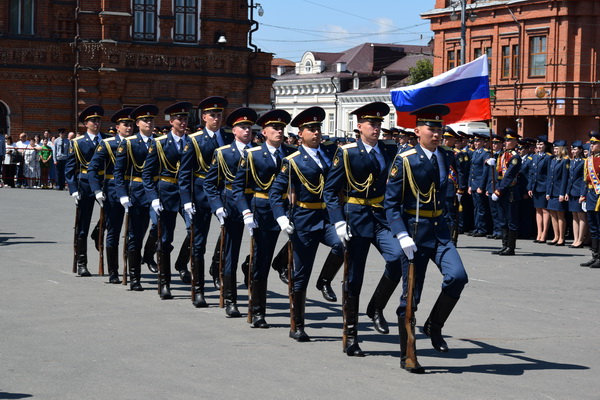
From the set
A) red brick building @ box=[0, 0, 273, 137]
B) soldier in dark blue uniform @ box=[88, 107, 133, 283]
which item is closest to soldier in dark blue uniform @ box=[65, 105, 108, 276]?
soldier in dark blue uniform @ box=[88, 107, 133, 283]

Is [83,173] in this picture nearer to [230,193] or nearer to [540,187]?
[230,193]

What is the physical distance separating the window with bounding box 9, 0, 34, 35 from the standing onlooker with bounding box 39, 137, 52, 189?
25.0ft

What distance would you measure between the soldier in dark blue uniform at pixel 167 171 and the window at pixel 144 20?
32.4m

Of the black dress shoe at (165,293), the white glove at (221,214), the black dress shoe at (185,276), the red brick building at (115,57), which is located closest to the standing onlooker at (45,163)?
the red brick building at (115,57)

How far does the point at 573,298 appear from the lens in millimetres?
13328

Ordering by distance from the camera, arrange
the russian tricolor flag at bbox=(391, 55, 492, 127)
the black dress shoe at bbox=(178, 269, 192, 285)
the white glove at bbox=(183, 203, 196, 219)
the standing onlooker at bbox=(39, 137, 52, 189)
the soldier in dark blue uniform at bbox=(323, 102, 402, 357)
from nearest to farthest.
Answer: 1. the soldier in dark blue uniform at bbox=(323, 102, 402, 357)
2. the white glove at bbox=(183, 203, 196, 219)
3. the black dress shoe at bbox=(178, 269, 192, 285)
4. the russian tricolor flag at bbox=(391, 55, 492, 127)
5. the standing onlooker at bbox=(39, 137, 52, 189)

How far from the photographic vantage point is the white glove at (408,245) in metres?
8.85

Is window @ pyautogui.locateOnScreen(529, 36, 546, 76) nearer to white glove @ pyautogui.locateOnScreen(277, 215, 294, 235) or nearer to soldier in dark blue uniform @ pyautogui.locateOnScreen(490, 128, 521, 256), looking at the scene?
soldier in dark blue uniform @ pyautogui.locateOnScreen(490, 128, 521, 256)

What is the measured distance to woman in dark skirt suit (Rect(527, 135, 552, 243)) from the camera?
2097cm

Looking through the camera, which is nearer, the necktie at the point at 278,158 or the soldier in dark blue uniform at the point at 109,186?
the necktie at the point at 278,158

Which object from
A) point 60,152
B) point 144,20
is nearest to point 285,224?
point 60,152

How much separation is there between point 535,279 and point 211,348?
22.6 feet

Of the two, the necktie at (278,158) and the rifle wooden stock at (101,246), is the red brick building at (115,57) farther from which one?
the necktie at (278,158)

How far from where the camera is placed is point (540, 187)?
68.5ft
